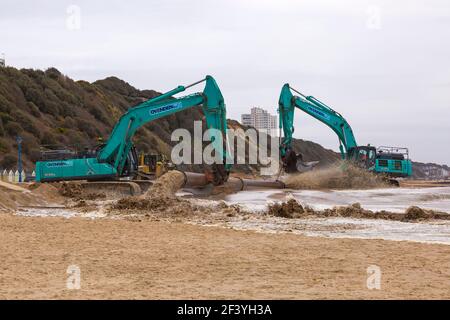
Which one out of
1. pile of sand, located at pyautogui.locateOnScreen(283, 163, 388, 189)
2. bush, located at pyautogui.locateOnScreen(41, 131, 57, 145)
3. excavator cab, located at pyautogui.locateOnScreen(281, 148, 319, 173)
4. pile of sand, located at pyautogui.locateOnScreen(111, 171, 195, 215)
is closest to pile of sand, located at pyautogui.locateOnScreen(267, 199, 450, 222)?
pile of sand, located at pyautogui.locateOnScreen(111, 171, 195, 215)

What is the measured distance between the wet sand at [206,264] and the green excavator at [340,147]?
66.0ft

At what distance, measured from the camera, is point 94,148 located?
28266mm

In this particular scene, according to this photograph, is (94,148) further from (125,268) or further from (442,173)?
(442,173)

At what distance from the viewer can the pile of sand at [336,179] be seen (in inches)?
1287

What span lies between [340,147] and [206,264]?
27.9 meters

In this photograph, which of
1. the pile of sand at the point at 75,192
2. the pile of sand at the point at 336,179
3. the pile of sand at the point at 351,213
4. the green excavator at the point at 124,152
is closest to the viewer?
the pile of sand at the point at 351,213

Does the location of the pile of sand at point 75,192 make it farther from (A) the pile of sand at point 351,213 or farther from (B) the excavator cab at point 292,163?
(B) the excavator cab at point 292,163

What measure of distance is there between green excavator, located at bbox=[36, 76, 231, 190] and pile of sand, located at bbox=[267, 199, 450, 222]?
8464 mm

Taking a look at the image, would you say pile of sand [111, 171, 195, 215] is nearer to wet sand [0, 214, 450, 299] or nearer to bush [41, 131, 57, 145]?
wet sand [0, 214, 450, 299]

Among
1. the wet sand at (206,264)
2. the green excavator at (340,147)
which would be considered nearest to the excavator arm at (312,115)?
the green excavator at (340,147)

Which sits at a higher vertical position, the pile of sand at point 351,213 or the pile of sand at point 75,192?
the pile of sand at point 75,192

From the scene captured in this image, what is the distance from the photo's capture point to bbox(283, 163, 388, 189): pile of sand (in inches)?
1287

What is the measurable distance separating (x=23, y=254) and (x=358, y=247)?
5.49 metres
